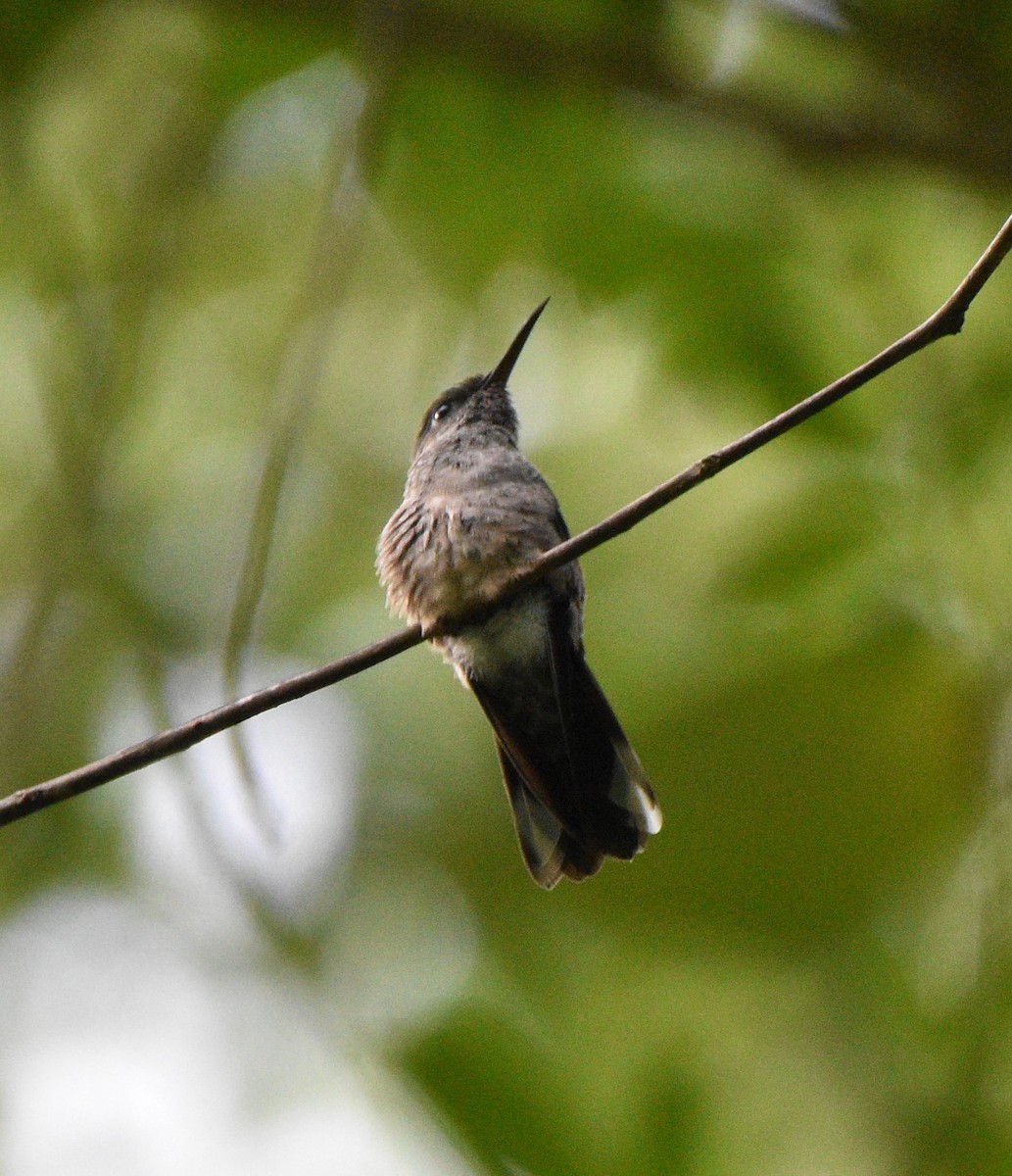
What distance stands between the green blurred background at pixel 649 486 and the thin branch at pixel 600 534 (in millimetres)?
1152

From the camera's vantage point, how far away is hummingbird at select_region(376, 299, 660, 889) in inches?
129

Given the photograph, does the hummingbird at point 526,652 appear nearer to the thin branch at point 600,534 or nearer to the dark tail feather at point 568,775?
the dark tail feather at point 568,775

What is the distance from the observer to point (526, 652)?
3.61 metres

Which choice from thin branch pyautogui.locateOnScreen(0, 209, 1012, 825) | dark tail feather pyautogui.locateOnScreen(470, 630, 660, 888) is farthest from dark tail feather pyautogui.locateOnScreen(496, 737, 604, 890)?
thin branch pyautogui.locateOnScreen(0, 209, 1012, 825)

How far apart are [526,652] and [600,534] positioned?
1599 millimetres

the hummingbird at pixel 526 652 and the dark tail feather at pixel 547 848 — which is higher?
the hummingbird at pixel 526 652

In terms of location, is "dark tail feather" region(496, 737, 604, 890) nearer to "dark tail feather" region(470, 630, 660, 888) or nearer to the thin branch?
"dark tail feather" region(470, 630, 660, 888)

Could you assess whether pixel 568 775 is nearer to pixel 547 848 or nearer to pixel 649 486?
pixel 547 848

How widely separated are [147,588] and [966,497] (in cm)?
357

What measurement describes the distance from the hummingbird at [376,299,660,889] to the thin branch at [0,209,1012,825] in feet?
3.40

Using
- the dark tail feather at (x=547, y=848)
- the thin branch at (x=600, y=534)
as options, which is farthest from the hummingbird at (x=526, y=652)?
the thin branch at (x=600, y=534)

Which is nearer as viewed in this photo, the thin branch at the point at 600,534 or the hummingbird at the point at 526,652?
the thin branch at the point at 600,534

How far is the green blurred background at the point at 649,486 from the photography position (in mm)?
4027

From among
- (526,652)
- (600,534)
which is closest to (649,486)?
(526,652)
